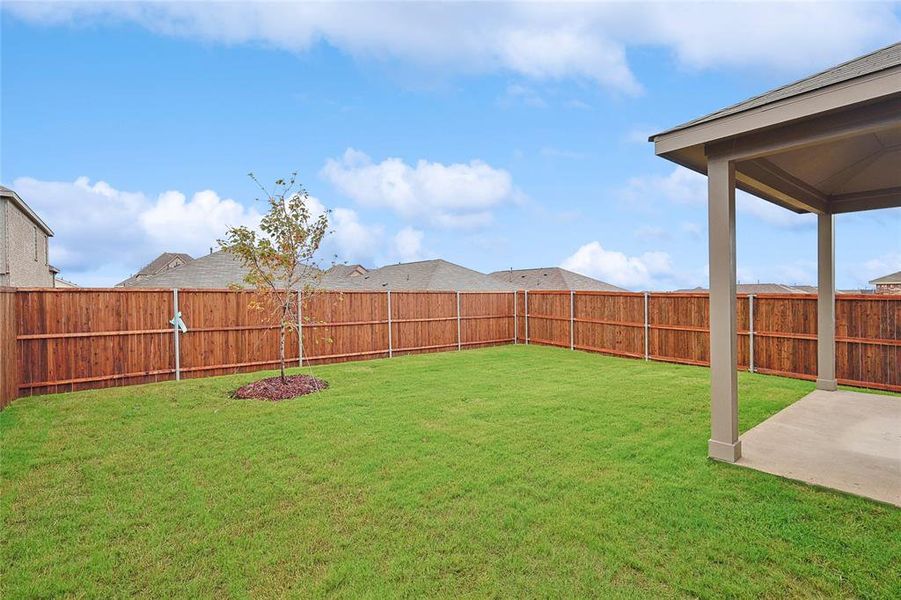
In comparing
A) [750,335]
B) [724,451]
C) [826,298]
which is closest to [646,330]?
[750,335]

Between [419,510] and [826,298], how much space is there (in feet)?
24.0

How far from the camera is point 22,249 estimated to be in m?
15.3

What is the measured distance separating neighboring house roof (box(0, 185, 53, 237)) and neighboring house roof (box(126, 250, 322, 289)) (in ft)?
13.5

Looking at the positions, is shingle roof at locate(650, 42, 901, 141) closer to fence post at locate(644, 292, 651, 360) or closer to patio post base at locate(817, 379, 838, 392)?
patio post base at locate(817, 379, 838, 392)

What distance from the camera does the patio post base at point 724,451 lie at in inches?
159

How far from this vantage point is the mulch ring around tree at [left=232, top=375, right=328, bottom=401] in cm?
709

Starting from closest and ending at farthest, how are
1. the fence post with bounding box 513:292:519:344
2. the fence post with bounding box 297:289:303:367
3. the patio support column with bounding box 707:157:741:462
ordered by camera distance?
the patio support column with bounding box 707:157:741:462, the fence post with bounding box 297:289:303:367, the fence post with bounding box 513:292:519:344

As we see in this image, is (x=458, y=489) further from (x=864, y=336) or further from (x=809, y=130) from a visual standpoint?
(x=864, y=336)

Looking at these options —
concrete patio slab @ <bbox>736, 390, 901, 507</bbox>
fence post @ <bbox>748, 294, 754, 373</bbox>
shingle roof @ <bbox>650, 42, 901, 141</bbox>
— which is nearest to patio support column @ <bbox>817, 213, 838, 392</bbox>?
concrete patio slab @ <bbox>736, 390, 901, 507</bbox>

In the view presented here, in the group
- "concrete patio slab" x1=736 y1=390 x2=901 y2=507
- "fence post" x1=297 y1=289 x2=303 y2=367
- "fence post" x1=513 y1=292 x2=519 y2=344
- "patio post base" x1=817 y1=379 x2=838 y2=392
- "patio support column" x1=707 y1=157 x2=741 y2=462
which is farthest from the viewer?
"fence post" x1=513 y1=292 x2=519 y2=344

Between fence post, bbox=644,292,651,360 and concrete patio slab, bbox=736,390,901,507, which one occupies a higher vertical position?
fence post, bbox=644,292,651,360

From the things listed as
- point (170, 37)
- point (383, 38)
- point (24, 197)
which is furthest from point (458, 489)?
point (24, 197)

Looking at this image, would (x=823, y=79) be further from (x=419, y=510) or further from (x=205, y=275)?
(x=205, y=275)

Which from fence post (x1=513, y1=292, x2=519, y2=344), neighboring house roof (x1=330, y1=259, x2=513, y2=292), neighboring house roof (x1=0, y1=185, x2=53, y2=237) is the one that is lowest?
fence post (x1=513, y1=292, x2=519, y2=344)
